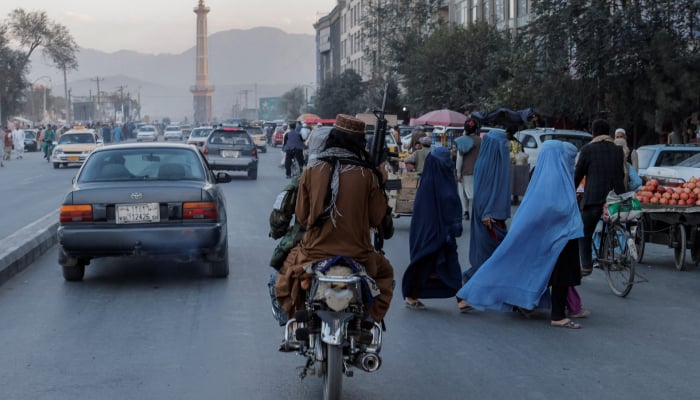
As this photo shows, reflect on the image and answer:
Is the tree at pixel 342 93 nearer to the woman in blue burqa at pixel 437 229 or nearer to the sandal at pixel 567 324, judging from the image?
the woman in blue burqa at pixel 437 229

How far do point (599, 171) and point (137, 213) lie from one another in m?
4.60

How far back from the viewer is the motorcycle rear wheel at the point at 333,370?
17.4ft

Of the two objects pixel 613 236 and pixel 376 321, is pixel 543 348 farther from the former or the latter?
pixel 613 236

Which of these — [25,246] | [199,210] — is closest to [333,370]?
[199,210]

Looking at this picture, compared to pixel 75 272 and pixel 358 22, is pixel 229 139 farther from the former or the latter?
pixel 358 22

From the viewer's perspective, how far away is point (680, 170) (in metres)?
17.3

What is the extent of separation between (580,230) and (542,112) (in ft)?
82.9

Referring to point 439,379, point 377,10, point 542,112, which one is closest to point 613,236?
point 439,379

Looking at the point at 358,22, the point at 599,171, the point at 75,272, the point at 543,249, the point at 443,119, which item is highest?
the point at 358,22

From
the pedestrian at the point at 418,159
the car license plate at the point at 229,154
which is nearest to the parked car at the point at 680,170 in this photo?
the pedestrian at the point at 418,159

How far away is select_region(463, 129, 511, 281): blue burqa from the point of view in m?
8.95

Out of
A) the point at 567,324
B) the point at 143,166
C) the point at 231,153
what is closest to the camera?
the point at 567,324

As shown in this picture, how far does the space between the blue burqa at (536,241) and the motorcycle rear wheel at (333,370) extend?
10.7ft

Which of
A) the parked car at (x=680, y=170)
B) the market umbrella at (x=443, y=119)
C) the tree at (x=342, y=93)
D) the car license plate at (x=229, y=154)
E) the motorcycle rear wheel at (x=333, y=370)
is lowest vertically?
the motorcycle rear wheel at (x=333, y=370)
